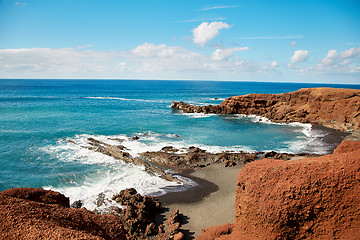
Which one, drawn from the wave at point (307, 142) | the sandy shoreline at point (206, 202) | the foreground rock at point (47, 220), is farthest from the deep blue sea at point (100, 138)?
the foreground rock at point (47, 220)

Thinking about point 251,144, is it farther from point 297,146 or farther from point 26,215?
point 26,215

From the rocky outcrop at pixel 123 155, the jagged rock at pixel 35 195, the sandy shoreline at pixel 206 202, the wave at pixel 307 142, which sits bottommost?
the sandy shoreline at pixel 206 202

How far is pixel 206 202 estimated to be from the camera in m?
17.4

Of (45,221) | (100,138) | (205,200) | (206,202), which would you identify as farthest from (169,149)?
(45,221)

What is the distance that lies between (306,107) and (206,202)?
44.6 m

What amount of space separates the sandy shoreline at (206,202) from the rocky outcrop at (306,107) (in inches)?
1330

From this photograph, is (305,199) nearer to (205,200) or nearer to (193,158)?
(205,200)

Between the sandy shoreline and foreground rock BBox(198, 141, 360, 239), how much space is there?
7122mm

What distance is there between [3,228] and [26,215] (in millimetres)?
591

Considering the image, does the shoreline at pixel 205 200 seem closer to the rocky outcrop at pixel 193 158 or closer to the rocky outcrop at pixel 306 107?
the rocky outcrop at pixel 193 158

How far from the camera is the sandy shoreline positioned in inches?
580

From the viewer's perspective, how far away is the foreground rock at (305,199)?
22.9 feet

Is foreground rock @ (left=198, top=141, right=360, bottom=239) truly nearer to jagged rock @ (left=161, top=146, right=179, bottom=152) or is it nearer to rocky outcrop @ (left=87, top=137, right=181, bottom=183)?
rocky outcrop @ (left=87, top=137, right=181, bottom=183)

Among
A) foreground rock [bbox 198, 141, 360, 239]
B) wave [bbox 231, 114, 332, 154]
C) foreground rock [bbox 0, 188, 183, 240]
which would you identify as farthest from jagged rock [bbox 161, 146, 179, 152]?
foreground rock [bbox 198, 141, 360, 239]
